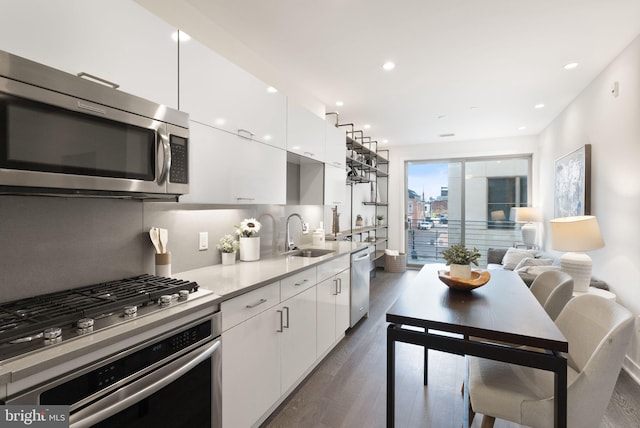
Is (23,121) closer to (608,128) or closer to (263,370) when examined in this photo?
(263,370)

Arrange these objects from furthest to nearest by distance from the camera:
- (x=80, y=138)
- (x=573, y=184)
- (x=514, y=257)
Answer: (x=514, y=257) → (x=573, y=184) → (x=80, y=138)

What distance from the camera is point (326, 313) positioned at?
2.67 m

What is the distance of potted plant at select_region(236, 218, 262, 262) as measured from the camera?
242 centimetres

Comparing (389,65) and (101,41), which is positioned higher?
(389,65)

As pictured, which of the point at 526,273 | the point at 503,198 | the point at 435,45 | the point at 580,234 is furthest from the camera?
the point at 503,198

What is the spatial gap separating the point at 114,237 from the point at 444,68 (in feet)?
10.6

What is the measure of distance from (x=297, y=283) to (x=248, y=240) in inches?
21.9

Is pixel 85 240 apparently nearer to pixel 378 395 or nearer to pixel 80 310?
pixel 80 310

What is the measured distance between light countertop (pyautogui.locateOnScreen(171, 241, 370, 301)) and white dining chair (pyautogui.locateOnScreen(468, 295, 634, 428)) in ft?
4.03

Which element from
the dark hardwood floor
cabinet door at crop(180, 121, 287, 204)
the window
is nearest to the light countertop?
cabinet door at crop(180, 121, 287, 204)

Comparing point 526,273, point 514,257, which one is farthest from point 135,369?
point 514,257

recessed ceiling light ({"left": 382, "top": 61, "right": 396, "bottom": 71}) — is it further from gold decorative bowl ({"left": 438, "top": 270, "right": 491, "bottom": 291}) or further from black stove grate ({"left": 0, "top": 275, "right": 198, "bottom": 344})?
black stove grate ({"left": 0, "top": 275, "right": 198, "bottom": 344})

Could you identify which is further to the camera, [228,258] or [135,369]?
[228,258]

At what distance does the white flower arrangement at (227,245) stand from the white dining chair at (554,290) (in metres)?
2.23
